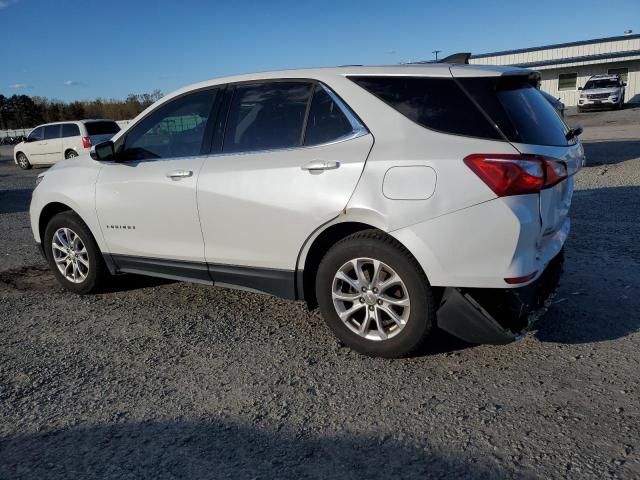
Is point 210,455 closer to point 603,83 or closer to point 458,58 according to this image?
point 458,58

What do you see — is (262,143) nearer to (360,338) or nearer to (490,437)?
(360,338)

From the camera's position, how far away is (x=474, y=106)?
326 cm

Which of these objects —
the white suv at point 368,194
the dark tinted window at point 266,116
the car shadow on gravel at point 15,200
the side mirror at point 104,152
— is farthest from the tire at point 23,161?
the dark tinted window at point 266,116

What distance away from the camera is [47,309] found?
4.85m

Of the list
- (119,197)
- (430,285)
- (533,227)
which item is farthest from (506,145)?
(119,197)

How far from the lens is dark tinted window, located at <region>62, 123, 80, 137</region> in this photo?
65.3 ft

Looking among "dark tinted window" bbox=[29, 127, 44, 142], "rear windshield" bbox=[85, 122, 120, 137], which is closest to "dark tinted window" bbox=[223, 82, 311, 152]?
"rear windshield" bbox=[85, 122, 120, 137]

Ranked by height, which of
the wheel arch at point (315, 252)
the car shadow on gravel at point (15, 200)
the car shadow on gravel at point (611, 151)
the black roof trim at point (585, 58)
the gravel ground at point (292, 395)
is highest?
the black roof trim at point (585, 58)

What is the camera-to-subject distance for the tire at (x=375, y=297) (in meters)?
3.36

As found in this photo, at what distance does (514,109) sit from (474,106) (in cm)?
25

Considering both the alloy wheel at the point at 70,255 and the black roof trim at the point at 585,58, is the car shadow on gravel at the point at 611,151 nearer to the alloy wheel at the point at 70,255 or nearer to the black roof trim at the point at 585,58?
the alloy wheel at the point at 70,255

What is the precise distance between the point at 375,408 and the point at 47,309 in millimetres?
3271

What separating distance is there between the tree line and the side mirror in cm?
5774

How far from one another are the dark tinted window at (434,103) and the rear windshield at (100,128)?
1847 cm
